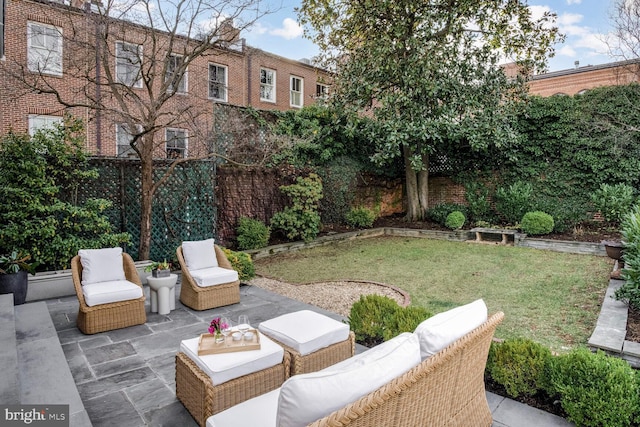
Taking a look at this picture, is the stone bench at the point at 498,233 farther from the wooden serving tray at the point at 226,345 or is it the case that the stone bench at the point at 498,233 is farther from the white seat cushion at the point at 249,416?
the white seat cushion at the point at 249,416

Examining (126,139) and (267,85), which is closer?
(126,139)

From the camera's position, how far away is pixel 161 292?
14.9 feet

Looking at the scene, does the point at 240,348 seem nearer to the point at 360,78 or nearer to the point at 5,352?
the point at 5,352

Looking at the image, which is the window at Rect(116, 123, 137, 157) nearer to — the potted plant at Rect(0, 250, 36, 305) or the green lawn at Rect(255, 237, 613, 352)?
the potted plant at Rect(0, 250, 36, 305)

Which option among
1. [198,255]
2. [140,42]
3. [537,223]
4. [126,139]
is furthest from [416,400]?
[126,139]

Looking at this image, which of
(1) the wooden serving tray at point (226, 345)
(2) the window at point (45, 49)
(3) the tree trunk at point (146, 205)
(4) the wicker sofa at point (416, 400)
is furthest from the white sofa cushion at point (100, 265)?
(4) the wicker sofa at point (416, 400)

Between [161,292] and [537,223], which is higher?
[537,223]

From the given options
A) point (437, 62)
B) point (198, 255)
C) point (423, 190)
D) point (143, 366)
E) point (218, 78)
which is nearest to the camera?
point (143, 366)

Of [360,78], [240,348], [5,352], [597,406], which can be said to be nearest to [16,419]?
[5,352]

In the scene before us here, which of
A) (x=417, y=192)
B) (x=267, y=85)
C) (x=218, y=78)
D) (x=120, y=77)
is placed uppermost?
(x=267, y=85)

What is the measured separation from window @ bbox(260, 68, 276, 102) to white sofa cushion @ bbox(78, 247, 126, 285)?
12924 mm

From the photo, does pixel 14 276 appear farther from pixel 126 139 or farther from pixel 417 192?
pixel 417 192

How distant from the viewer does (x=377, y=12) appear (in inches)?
369

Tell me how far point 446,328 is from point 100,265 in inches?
162
